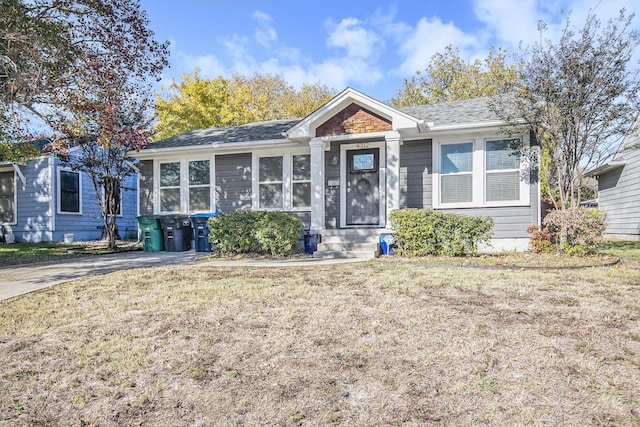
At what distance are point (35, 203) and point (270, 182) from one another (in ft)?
34.5

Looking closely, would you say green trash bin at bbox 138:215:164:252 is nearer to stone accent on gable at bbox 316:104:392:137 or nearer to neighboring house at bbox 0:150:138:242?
neighboring house at bbox 0:150:138:242

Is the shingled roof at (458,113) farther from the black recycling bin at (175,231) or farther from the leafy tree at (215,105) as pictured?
the leafy tree at (215,105)

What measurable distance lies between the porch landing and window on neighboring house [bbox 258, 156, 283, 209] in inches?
91.6

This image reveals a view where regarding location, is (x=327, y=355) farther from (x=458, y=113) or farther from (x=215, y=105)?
(x=215, y=105)

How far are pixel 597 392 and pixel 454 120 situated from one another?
823cm

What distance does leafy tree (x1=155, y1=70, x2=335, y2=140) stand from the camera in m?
24.3

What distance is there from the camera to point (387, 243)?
29.0ft

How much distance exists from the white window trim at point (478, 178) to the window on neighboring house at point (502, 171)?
0.28ft

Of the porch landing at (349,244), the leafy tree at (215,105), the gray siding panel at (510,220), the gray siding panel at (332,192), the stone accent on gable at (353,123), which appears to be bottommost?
the porch landing at (349,244)

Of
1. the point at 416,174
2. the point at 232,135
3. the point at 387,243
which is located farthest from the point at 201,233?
the point at 416,174

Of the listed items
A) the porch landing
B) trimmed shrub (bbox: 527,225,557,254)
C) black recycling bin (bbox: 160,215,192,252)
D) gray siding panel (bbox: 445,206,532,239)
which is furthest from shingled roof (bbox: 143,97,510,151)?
the porch landing

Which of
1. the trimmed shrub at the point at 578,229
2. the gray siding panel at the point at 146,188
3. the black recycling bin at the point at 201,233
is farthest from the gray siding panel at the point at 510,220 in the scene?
the gray siding panel at the point at 146,188

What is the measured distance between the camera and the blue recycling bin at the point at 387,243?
8.79 meters

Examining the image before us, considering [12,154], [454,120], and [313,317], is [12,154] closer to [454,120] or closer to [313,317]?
[313,317]
